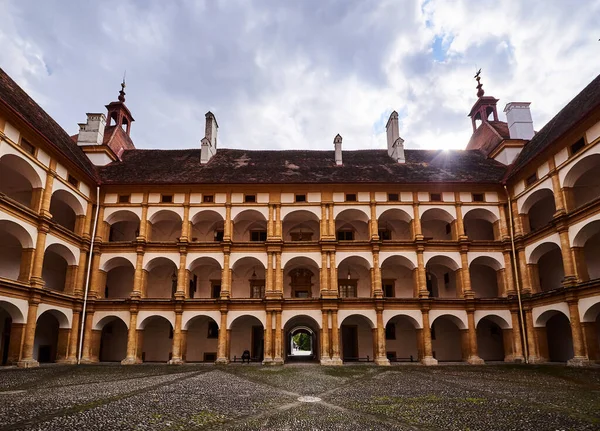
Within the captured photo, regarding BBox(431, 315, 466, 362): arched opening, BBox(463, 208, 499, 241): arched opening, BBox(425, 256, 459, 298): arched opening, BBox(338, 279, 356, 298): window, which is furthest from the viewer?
BBox(463, 208, 499, 241): arched opening

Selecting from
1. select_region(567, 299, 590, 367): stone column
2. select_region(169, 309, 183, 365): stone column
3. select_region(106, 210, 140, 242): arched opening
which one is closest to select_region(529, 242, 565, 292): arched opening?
select_region(567, 299, 590, 367): stone column

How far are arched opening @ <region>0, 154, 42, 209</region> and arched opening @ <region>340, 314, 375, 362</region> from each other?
20.3m

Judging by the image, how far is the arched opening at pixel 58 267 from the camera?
25.7 meters

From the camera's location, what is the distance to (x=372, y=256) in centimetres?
2775

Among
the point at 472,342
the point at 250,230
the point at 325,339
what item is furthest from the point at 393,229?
the point at 250,230

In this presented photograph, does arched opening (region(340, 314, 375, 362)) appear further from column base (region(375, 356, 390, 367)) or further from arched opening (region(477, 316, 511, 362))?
arched opening (region(477, 316, 511, 362))

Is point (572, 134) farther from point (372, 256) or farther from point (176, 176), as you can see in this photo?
point (176, 176)

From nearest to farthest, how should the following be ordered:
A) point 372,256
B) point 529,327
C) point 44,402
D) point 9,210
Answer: point 44,402, point 9,210, point 529,327, point 372,256

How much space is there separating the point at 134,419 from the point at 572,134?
77.3 feet

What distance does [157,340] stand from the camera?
97.0 feet

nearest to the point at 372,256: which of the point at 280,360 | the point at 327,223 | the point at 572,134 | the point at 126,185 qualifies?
the point at 327,223

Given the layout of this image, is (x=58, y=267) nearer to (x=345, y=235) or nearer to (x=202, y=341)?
(x=202, y=341)

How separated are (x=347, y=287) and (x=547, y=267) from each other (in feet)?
42.5

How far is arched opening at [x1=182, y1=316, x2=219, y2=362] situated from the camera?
96.2 feet
